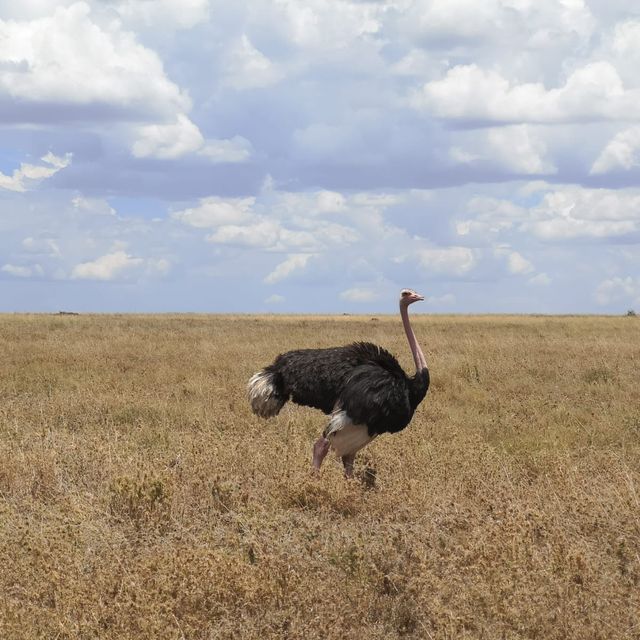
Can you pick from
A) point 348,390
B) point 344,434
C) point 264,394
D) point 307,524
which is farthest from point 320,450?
point 307,524

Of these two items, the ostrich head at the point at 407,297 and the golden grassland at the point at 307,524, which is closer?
the golden grassland at the point at 307,524

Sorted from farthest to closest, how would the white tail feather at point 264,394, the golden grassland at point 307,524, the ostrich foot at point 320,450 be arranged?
the white tail feather at point 264,394, the ostrich foot at point 320,450, the golden grassland at point 307,524

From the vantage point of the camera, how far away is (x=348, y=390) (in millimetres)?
8102

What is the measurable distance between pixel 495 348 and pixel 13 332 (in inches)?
575

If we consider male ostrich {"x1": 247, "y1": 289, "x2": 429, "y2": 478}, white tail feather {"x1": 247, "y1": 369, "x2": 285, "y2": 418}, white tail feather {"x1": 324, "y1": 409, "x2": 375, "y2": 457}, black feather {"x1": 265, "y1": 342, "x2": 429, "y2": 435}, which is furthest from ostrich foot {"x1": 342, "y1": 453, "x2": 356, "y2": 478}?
white tail feather {"x1": 247, "y1": 369, "x2": 285, "y2": 418}

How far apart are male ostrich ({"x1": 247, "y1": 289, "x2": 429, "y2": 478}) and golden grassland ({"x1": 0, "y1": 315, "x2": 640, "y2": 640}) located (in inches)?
12.1

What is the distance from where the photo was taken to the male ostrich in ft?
26.1

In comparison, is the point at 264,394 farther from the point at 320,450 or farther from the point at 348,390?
the point at 348,390

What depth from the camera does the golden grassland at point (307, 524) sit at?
484 cm

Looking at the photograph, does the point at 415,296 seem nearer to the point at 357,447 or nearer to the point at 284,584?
the point at 357,447

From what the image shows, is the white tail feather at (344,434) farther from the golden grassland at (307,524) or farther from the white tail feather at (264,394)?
the white tail feather at (264,394)

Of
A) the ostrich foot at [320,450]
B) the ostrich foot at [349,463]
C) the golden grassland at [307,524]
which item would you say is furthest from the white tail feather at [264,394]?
the ostrich foot at [349,463]

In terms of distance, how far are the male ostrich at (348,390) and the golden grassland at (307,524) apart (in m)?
0.31

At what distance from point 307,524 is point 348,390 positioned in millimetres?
1995
